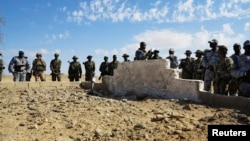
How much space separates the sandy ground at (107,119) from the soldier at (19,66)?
3.10m

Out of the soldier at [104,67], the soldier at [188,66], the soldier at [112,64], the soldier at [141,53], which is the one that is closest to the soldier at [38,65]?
the soldier at [104,67]

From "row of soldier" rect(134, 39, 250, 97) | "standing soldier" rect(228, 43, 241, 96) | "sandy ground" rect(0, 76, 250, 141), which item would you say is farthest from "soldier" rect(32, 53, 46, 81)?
"standing soldier" rect(228, 43, 241, 96)

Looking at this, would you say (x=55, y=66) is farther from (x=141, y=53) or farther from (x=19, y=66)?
(x=141, y=53)

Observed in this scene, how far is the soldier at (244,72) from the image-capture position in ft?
26.2

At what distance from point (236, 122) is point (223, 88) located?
276cm

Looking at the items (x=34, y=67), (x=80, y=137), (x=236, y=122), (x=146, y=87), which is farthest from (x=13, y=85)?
(x=236, y=122)

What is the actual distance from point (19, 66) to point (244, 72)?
7952 mm

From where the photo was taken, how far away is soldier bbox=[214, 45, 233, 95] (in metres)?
9.34

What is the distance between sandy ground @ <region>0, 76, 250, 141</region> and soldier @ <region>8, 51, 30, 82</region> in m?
3.10

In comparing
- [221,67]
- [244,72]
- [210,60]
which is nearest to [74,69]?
[210,60]

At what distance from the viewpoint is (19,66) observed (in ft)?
42.6

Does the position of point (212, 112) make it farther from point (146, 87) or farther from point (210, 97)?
point (146, 87)

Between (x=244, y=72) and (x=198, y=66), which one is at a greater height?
(x=198, y=66)

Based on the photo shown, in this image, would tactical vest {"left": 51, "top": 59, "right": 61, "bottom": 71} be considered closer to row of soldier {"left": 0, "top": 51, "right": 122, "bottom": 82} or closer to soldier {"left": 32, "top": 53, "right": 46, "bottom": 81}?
row of soldier {"left": 0, "top": 51, "right": 122, "bottom": 82}
